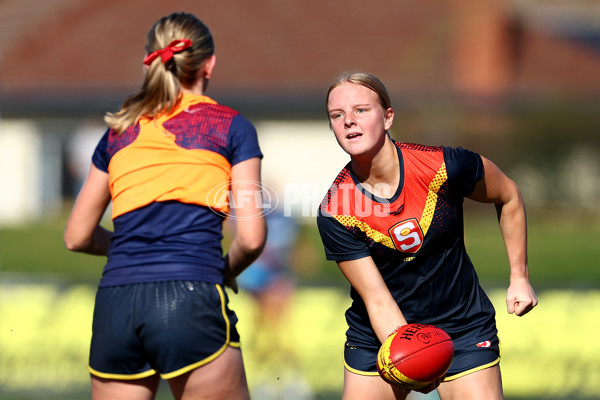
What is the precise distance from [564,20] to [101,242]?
2774 cm

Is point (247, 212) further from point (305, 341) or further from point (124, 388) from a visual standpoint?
point (305, 341)

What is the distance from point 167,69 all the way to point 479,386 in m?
1.99

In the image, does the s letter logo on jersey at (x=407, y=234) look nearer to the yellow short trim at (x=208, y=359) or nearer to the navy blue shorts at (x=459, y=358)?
the navy blue shorts at (x=459, y=358)

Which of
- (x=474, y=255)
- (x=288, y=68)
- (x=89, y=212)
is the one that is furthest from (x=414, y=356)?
(x=288, y=68)

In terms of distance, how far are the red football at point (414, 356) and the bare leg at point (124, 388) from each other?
1.01m

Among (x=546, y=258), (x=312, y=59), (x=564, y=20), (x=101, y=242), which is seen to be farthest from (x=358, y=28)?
(x=101, y=242)

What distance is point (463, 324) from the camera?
4.39 m

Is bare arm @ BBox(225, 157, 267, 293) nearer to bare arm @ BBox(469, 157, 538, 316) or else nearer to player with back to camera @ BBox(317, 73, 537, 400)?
player with back to camera @ BBox(317, 73, 537, 400)

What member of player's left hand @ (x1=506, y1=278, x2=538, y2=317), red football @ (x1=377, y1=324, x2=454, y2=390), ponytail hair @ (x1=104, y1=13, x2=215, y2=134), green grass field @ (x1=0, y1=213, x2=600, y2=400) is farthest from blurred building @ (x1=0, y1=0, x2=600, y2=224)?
red football @ (x1=377, y1=324, x2=454, y2=390)

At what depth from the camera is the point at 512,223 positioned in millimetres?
4496

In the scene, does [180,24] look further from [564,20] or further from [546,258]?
[564,20]

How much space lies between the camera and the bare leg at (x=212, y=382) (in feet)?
12.8

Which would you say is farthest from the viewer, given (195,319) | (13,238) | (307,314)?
(13,238)

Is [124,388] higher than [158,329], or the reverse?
[158,329]
